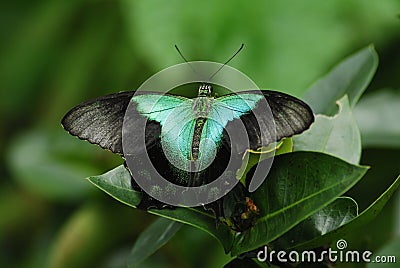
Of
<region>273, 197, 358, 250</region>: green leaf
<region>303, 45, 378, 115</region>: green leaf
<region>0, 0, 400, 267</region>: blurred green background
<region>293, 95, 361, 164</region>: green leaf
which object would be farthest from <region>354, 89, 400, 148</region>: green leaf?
<region>273, 197, 358, 250</region>: green leaf

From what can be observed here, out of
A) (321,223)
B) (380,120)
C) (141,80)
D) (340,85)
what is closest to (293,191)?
(321,223)

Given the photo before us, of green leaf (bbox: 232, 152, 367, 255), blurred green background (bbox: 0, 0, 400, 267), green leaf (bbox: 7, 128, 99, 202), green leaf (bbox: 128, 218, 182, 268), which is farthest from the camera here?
green leaf (bbox: 7, 128, 99, 202)

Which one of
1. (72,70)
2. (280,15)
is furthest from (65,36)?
(280,15)

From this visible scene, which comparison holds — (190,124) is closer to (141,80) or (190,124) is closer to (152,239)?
(152,239)

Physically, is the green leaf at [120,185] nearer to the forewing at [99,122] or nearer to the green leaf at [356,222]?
the forewing at [99,122]

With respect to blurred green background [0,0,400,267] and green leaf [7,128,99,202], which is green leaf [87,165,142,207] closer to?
blurred green background [0,0,400,267]

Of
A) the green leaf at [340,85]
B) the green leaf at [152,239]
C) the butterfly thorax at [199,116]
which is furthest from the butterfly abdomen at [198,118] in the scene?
the green leaf at [340,85]
